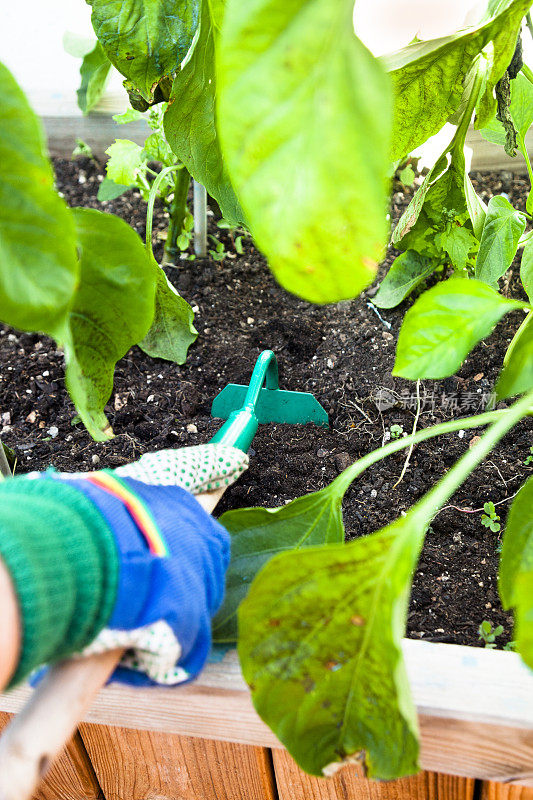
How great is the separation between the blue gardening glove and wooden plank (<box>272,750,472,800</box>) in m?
0.20

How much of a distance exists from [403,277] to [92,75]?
66cm

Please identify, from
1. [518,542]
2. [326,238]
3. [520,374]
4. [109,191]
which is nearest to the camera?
[326,238]

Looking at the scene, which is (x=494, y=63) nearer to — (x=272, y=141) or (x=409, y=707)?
(x=272, y=141)

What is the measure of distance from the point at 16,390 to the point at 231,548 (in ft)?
1.76

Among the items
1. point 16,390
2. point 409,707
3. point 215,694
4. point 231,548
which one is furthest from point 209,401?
point 409,707

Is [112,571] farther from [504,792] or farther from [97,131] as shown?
[97,131]

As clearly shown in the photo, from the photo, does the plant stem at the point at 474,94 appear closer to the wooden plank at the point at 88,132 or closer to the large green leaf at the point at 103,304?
the large green leaf at the point at 103,304

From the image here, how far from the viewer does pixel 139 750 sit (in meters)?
0.69

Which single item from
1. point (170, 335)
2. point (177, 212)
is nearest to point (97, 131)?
point (177, 212)

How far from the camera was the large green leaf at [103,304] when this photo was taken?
510mm

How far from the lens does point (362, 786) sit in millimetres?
604

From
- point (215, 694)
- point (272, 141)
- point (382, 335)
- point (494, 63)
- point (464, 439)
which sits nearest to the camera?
point (272, 141)

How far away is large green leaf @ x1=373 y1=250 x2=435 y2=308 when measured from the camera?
1024 millimetres

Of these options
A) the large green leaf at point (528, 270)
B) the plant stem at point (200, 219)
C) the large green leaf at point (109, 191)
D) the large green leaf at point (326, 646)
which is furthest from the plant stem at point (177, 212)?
the large green leaf at point (326, 646)
